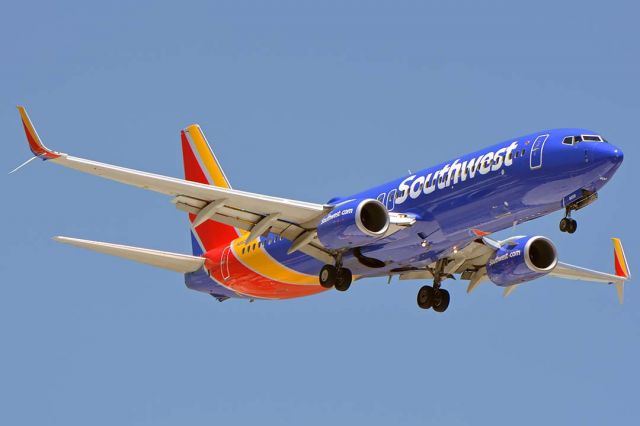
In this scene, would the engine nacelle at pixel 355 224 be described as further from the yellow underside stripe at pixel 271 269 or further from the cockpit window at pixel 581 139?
the cockpit window at pixel 581 139

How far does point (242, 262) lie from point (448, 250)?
27.6 feet

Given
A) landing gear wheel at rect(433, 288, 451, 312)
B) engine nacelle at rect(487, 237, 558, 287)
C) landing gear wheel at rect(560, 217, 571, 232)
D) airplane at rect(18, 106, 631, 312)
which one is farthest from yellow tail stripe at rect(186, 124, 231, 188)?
landing gear wheel at rect(560, 217, 571, 232)

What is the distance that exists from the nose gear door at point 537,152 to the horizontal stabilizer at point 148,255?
15.3m

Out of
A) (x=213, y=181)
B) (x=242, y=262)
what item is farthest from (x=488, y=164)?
(x=213, y=181)

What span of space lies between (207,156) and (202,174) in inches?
33.6

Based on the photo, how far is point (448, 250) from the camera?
44375mm

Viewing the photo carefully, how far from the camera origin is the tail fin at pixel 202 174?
51.2 m

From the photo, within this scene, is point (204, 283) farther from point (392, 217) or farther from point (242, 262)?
point (392, 217)

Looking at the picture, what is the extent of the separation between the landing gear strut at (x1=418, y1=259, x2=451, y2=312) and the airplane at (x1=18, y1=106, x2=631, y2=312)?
0.12 feet

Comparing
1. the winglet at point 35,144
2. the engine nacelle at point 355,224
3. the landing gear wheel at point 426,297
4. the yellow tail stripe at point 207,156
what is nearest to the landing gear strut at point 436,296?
the landing gear wheel at point 426,297

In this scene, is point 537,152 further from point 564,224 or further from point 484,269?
point 484,269

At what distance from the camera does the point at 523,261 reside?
46.1 metres

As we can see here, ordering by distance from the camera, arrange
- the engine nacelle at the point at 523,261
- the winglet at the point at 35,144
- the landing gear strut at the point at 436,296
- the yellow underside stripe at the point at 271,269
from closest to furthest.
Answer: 1. the winglet at the point at 35,144
2. the engine nacelle at the point at 523,261
3. the yellow underside stripe at the point at 271,269
4. the landing gear strut at the point at 436,296

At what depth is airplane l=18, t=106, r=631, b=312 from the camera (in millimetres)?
39562
